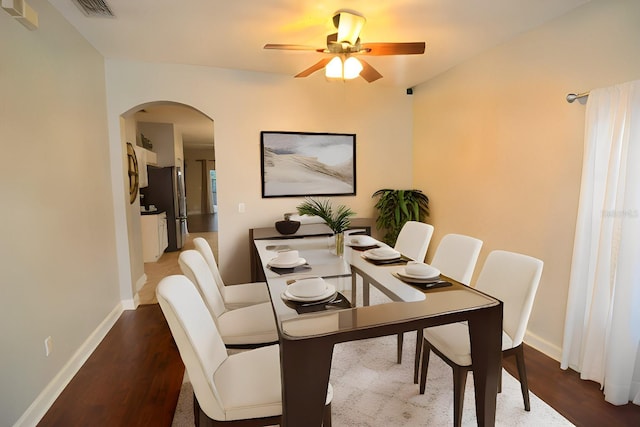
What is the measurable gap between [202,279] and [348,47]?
1964mm

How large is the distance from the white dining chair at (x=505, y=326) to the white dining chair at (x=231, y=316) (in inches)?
38.0

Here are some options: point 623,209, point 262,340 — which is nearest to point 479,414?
point 262,340

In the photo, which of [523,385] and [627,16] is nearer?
[523,385]

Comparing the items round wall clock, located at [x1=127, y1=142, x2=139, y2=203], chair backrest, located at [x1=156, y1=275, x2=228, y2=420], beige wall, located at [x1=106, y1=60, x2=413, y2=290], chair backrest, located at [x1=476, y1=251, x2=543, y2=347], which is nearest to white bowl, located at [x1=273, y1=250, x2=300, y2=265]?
chair backrest, located at [x1=156, y1=275, x2=228, y2=420]

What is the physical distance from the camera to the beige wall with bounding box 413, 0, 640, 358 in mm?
2303

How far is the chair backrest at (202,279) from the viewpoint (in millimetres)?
1940

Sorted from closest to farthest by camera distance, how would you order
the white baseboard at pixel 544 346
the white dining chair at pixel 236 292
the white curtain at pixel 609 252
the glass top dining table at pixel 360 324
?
the glass top dining table at pixel 360 324 < the white curtain at pixel 609 252 < the white dining chair at pixel 236 292 < the white baseboard at pixel 544 346

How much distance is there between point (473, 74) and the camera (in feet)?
11.1

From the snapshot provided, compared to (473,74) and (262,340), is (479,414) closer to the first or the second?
(262,340)

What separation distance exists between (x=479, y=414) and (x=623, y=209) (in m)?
1.57

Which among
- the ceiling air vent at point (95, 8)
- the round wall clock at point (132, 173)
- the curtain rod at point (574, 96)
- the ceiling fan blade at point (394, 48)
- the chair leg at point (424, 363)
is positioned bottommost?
the chair leg at point (424, 363)

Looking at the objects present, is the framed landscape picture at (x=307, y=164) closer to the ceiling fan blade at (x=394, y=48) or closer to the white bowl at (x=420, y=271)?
the ceiling fan blade at (x=394, y=48)

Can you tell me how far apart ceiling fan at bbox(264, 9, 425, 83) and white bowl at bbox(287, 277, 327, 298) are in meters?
1.69

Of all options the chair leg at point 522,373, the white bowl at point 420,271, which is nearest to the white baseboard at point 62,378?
the white bowl at point 420,271
